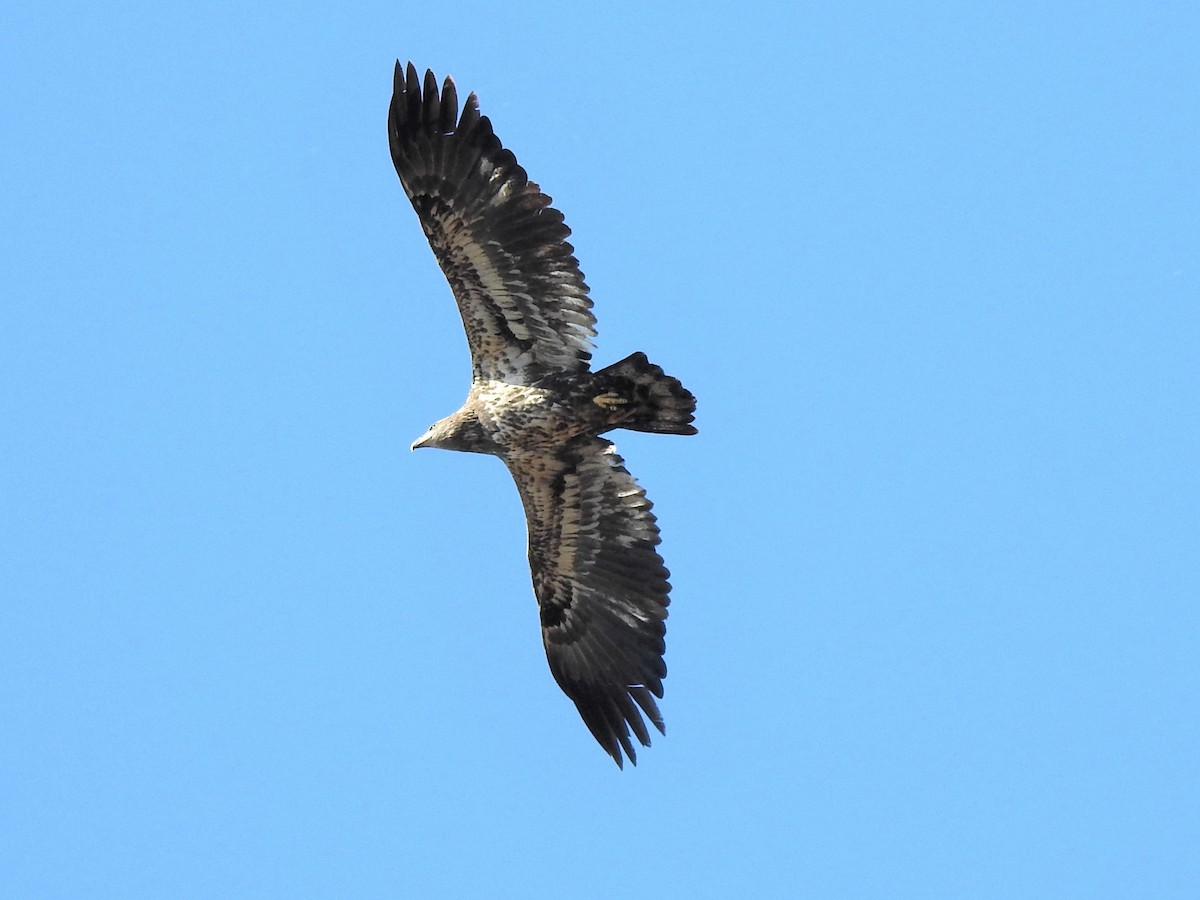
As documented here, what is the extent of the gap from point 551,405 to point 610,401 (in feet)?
1.77

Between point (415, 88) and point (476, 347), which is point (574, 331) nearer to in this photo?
point (476, 347)

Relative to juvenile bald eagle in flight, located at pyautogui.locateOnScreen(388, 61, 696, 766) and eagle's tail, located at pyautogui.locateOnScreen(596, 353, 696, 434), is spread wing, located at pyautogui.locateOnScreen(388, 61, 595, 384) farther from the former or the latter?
eagle's tail, located at pyautogui.locateOnScreen(596, 353, 696, 434)

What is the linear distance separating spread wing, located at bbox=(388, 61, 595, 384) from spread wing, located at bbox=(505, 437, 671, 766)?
119 centimetres

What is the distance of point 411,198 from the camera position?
15305 millimetres

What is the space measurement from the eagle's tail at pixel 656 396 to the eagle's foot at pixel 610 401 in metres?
0.12

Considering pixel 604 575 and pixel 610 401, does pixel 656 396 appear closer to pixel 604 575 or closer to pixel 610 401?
pixel 610 401

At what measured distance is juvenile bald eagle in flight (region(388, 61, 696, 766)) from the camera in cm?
1510

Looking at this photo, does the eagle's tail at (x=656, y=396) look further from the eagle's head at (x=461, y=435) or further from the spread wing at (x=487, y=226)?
the eagle's head at (x=461, y=435)

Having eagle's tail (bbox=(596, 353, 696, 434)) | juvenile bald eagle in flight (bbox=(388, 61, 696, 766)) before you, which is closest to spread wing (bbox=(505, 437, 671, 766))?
juvenile bald eagle in flight (bbox=(388, 61, 696, 766))

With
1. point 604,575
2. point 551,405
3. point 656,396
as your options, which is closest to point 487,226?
point 551,405

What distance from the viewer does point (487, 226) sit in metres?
15.2

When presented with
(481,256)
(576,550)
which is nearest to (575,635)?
(576,550)

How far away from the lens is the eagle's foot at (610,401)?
15484mm

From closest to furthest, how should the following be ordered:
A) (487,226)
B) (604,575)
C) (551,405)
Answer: (487,226) < (551,405) < (604,575)
